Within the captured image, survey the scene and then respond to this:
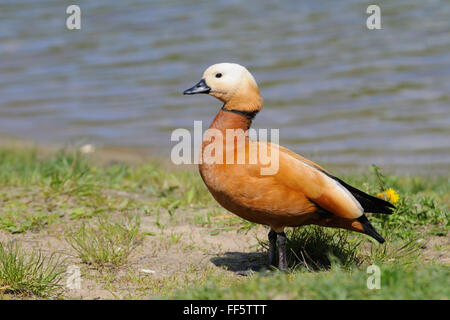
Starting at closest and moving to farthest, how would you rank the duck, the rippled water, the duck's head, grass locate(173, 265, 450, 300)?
grass locate(173, 265, 450, 300), the duck, the duck's head, the rippled water

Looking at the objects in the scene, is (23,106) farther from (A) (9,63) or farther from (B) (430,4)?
(B) (430,4)

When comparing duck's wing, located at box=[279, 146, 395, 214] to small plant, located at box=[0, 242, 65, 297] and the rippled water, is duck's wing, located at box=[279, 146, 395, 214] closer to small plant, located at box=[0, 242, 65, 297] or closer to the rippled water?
small plant, located at box=[0, 242, 65, 297]

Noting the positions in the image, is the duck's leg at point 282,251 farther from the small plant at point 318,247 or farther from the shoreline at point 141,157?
the shoreline at point 141,157

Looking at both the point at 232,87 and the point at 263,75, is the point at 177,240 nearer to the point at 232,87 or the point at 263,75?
the point at 232,87

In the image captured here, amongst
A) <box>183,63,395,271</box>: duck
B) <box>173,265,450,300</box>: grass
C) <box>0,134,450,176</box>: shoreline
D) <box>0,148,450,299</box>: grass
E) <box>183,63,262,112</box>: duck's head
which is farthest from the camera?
<box>0,134,450,176</box>: shoreline

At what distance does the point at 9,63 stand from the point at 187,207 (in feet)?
30.2

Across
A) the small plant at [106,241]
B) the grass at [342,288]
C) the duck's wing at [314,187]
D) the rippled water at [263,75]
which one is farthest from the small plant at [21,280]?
the rippled water at [263,75]

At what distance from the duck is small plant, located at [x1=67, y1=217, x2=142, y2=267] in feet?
2.93

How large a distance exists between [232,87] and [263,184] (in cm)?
67

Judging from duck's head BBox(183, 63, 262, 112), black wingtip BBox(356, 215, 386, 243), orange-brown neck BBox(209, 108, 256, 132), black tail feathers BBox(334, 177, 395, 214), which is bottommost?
black wingtip BBox(356, 215, 386, 243)

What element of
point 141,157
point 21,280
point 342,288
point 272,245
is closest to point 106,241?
point 21,280

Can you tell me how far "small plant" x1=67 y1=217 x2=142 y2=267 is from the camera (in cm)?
420

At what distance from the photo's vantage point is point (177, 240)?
4703 mm

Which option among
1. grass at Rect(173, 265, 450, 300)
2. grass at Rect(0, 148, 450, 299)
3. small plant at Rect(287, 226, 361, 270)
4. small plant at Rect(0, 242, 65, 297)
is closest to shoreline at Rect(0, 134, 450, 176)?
grass at Rect(0, 148, 450, 299)
